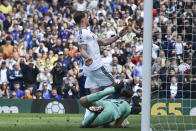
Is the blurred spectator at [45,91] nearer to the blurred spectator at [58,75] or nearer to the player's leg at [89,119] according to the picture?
the blurred spectator at [58,75]

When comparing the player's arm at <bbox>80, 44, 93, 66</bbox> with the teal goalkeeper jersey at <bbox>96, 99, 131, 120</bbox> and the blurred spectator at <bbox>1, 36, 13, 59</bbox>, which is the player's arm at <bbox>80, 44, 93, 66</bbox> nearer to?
the teal goalkeeper jersey at <bbox>96, 99, 131, 120</bbox>

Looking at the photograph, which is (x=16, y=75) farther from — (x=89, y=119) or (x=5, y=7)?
(x=89, y=119)

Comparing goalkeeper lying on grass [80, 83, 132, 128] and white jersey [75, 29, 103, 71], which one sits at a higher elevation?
white jersey [75, 29, 103, 71]

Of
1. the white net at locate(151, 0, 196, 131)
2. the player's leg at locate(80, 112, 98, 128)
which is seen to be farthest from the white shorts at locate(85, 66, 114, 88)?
the white net at locate(151, 0, 196, 131)

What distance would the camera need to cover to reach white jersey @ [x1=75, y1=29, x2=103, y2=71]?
1180 cm

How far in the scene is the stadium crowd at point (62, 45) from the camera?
19519 mm

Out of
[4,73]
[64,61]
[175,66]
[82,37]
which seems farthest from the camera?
[64,61]

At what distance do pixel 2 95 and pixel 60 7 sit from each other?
6.52 meters

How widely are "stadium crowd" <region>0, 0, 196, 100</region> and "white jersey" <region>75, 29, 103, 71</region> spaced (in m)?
3.82

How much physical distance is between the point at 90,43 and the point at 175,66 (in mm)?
2506

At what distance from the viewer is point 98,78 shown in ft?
39.5

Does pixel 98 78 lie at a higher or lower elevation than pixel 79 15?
lower

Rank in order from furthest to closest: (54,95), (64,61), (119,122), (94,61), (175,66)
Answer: (64,61), (54,95), (175,66), (94,61), (119,122)

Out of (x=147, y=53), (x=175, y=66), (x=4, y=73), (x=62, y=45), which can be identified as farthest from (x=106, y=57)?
(x=147, y=53)
